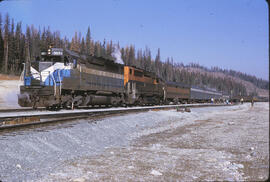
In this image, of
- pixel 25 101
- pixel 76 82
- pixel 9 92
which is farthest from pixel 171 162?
pixel 9 92

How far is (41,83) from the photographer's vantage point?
18406mm

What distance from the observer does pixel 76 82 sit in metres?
20.4

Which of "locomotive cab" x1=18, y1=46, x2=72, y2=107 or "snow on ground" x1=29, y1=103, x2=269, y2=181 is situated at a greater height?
"locomotive cab" x1=18, y1=46, x2=72, y2=107

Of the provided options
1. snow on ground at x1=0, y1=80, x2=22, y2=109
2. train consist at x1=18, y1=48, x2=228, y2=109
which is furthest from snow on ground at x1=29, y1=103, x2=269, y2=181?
snow on ground at x1=0, y1=80, x2=22, y2=109

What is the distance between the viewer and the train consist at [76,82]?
713 inches

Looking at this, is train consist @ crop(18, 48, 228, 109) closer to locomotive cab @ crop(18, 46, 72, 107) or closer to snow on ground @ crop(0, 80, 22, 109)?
locomotive cab @ crop(18, 46, 72, 107)

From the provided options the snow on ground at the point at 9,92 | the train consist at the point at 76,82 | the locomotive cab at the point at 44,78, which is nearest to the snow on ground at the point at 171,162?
the locomotive cab at the point at 44,78

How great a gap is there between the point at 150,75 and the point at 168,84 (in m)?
11.1

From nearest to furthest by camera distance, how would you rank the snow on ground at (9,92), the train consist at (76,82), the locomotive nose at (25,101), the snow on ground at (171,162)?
the snow on ground at (171,162) < the locomotive nose at (25,101) < the train consist at (76,82) < the snow on ground at (9,92)

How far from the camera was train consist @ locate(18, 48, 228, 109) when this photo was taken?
713 inches

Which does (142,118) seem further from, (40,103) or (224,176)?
(224,176)

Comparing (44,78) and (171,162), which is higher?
(44,78)

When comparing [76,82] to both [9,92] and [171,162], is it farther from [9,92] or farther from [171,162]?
[9,92]

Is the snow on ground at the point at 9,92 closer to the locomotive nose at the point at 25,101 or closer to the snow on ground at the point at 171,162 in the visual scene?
the locomotive nose at the point at 25,101
